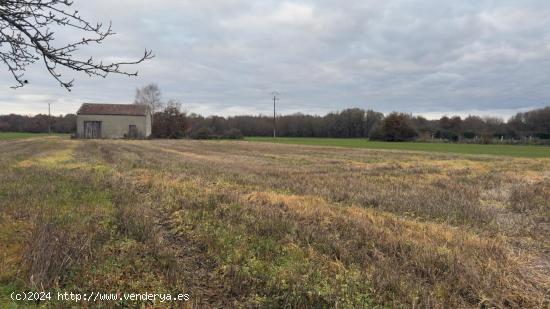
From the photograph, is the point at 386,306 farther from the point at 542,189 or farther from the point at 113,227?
the point at 542,189

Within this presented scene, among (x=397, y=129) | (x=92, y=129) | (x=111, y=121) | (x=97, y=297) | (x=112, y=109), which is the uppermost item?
(x=112, y=109)

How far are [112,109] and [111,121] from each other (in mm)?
2816

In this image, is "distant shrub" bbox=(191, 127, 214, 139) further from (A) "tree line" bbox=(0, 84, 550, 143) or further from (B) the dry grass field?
(B) the dry grass field

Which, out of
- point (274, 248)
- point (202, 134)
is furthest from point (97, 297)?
point (202, 134)

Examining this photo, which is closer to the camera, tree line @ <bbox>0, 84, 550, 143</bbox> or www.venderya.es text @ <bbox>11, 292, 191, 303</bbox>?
www.venderya.es text @ <bbox>11, 292, 191, 303</bbox>

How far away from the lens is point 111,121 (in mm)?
80750

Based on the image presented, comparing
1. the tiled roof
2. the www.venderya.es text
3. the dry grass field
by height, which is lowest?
the www.venderya.es text

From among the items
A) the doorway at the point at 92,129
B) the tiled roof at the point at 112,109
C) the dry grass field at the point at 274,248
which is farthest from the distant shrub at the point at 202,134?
the dry grass field at the point at 274,248

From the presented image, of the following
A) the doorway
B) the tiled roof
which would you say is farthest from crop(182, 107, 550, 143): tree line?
the doorway

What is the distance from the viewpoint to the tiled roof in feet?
264

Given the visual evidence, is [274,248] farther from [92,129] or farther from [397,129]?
[397,129]

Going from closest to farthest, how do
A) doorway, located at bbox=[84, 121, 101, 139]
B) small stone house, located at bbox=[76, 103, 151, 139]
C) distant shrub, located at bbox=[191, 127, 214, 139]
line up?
doorway, located at bbox=[84, 121, 101, 139], small stone house, located at bbox=[76, 103, 151, 139], distant shrub, located at bbox=[191, 127, 214, 139]

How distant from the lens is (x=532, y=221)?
375 inches

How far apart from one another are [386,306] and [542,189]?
12.7 meters
